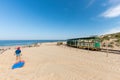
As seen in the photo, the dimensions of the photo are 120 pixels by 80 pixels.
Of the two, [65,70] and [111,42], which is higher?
[111,42]

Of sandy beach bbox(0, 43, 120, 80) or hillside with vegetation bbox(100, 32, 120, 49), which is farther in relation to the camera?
hillside with vegetation bbox(100, 32, 120, 49)

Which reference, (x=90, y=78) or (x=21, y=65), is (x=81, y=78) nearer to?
(x=90, y=78)

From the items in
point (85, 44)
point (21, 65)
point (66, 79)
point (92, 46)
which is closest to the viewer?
point (66, 79)

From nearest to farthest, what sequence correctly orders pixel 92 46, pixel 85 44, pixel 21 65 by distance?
1. pixel 21 65
2. pixel 92 46
3. pixel 85 44

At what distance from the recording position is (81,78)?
245 inches

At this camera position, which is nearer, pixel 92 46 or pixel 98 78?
pixel 98 78

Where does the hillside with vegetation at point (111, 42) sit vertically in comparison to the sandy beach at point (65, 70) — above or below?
above

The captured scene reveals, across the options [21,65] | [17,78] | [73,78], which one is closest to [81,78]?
[73,78]

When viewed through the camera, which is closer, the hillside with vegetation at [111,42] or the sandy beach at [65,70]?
the sandy beach at [65,70]

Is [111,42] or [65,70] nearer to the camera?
[65,70]

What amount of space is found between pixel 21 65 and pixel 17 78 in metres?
3.06

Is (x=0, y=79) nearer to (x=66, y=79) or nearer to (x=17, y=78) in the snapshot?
(x=17, y=78)

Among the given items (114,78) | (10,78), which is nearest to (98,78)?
(114,78)

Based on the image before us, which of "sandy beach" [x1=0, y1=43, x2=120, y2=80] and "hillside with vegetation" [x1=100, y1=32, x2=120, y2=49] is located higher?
"hillside with vegetation" [x1=100, y1=32, x2=120, y2=49]
